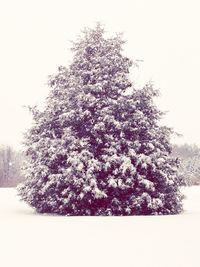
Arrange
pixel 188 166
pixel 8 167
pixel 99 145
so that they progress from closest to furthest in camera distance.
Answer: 1. pixel 99 145
2. pixel 188 166
3. pixel 8 167

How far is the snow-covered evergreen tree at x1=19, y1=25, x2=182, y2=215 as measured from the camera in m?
20.6

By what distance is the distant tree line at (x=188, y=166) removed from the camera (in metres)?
22.2

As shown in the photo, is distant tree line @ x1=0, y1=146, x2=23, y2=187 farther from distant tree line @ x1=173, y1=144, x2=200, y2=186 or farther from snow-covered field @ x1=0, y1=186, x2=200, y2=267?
snow-covered field @ x1=0, y1=186, x2=200, y2=267

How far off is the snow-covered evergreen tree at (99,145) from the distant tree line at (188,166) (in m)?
0.50

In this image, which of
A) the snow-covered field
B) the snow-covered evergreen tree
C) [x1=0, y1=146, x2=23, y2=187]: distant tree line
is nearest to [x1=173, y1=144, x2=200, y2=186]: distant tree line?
the snow-covered evergreen tree

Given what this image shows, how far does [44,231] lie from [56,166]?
7.81 meters

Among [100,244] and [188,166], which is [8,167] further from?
[100,244]

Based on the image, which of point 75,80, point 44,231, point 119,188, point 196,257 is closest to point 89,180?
point 119,188

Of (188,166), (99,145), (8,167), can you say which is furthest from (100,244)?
(8,167)

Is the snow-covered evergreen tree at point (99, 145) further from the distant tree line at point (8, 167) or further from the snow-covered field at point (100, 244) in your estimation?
the distant tree line at point (8, 167)

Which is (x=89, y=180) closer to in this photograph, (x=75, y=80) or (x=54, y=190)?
(x=54, y=190)

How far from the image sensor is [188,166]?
6225 cm

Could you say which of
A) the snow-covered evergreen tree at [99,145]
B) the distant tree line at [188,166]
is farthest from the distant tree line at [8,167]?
the snow-covered evergreen tree at [99,145]

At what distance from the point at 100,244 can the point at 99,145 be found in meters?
10.2
